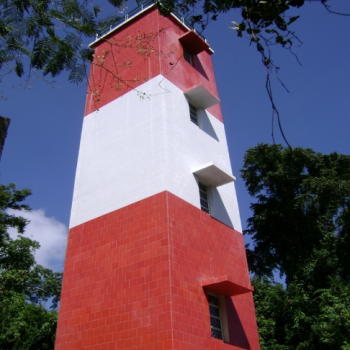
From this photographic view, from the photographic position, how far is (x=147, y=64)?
12.7m

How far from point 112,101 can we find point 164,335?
795cm

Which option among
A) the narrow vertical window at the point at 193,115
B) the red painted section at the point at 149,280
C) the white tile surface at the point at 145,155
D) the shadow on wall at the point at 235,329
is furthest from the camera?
the narrow vertical window at the point at 193,115

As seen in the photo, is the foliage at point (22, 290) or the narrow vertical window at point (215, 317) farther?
the foliage at point (22, 290)

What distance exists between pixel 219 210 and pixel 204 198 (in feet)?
1.82

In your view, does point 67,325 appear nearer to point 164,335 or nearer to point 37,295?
point 164,335

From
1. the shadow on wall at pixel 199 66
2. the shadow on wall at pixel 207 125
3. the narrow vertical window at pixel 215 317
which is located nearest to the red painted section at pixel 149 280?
the narrow vertical window at pixel 215 317

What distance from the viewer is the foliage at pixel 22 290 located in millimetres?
13414

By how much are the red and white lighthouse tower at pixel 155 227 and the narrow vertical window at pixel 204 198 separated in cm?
4

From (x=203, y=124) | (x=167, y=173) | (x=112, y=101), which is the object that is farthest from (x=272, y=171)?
(x=167, y=173)

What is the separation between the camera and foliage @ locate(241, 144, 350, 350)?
52.1ft

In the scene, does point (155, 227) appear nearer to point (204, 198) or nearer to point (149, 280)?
point (149, 280)

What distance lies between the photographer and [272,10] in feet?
12.2

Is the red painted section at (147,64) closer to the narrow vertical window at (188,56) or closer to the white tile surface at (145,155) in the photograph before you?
the narrow vertical window at (188,56)

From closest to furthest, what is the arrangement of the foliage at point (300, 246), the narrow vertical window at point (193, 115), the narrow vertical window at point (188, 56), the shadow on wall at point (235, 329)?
the shadow on wall at point (235, 329) < the narrow vertical window at point (193, 115) < the narrow vertical window at point (188, 56) < the foliage at point (300, 246)
